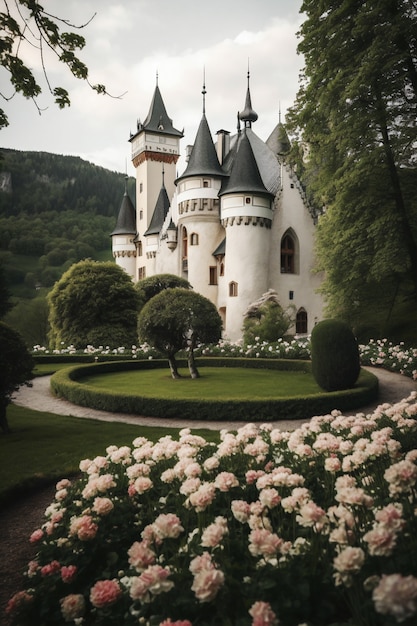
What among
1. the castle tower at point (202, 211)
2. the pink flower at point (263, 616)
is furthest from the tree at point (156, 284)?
the pink flower at point (263, 616)

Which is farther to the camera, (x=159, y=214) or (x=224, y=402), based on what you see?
(x=159, y=214)

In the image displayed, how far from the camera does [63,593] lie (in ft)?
11.4

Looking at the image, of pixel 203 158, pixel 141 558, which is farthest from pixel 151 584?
pixel 203 158

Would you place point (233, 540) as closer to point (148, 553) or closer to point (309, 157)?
point (148, 553)

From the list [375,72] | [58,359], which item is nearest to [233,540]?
[375,72]

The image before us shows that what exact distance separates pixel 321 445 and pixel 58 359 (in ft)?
68.8

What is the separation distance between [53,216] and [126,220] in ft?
123

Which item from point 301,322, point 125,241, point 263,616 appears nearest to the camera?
point 263,616

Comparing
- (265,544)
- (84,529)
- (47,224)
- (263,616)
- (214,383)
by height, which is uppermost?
(47,224)

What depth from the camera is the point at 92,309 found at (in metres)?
28.9

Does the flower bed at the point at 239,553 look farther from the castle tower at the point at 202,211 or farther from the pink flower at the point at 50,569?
the castle tower at the point at 202,211

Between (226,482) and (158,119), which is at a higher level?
(158,119)

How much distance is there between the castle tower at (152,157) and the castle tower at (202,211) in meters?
12.5

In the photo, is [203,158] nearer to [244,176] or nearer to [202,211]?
[202,211]
